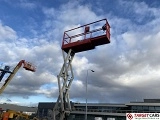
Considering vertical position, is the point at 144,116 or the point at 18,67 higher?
the point at 18,67

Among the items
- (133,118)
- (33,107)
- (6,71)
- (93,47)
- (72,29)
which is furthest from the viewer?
(33,107)

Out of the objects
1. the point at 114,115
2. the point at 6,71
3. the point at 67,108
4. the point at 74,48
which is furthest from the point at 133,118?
the point at 6,71

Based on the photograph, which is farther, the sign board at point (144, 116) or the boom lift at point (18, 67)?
the boom lift at point (18, 67)

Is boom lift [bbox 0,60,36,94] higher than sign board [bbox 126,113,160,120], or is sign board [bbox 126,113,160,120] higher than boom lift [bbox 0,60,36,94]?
boom lift [bbox 0,60,36,94]

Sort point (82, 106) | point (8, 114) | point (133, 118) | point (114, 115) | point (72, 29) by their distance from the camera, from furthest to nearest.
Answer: point (82, 106)
point (114, 115)
point (8, 114)
point (72, 29)
point (133, 118)

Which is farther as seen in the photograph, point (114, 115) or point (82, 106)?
point (82, 106)

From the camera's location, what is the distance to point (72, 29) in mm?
36375

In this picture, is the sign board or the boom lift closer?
the sign board

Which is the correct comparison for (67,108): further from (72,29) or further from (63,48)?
(72,29)

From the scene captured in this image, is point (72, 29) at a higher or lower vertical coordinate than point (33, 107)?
higher

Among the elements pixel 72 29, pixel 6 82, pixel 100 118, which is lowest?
pixel 100 118

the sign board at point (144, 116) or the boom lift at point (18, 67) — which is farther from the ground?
the boom lift at point (18, 67)

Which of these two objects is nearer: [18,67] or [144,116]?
[144,116]

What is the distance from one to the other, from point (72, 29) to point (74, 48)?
3532 mm
